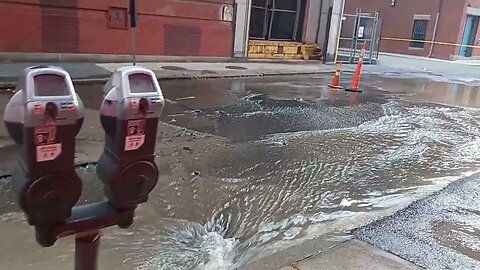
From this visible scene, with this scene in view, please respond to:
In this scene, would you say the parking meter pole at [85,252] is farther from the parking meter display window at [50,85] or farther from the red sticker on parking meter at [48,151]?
the parking meter display window at [50,85]

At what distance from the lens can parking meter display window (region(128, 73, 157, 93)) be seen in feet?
6.16

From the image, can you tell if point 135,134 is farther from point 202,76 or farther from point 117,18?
point 117,18

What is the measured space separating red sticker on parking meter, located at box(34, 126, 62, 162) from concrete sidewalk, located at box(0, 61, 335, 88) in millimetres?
8837

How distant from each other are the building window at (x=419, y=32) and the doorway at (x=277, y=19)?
620 inches

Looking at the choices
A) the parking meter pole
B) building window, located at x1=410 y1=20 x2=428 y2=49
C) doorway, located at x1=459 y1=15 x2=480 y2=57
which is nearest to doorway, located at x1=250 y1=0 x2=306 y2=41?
building window, located at x1=410 y1=20 x2=428 y2=49

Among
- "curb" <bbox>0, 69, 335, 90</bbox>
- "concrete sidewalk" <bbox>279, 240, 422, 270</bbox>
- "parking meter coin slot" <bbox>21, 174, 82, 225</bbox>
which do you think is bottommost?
"concrete sidewalk" <bbox>279, 240, 422, 270</bbox>

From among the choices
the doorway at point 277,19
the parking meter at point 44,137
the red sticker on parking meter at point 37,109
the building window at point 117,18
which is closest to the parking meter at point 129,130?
the parking meter at point 44,137

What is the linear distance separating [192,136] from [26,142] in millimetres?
5259

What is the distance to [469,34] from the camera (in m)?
32.8

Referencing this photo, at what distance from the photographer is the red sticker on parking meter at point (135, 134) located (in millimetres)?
1865

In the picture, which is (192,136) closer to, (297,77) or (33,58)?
(33,58)

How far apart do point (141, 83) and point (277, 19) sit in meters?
19.8

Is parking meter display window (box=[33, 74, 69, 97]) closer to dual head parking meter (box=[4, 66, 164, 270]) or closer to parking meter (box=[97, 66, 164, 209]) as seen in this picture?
dual head parking meter (box=[4, 66, 164, 270])

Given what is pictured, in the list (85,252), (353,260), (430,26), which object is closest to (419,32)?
(430,26)
